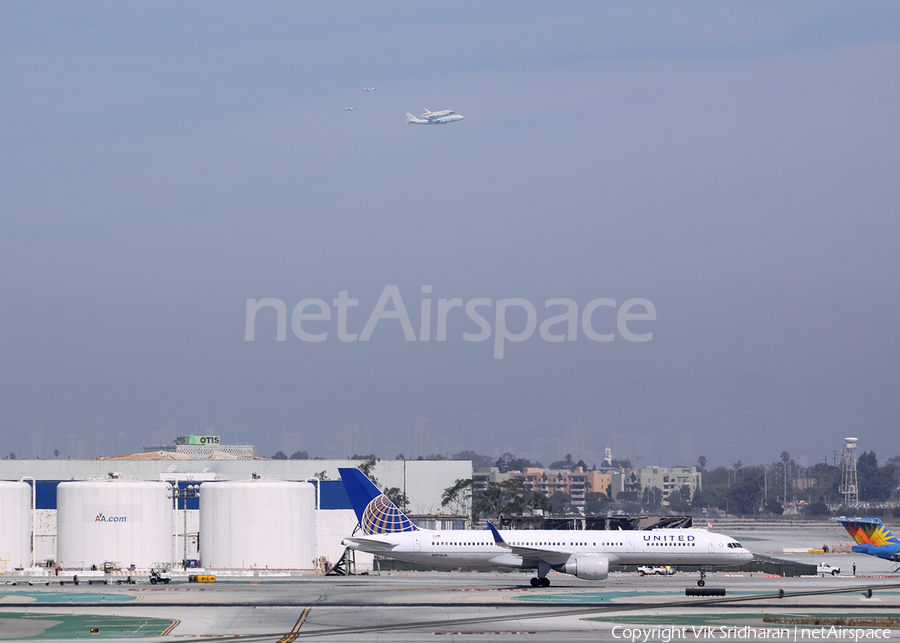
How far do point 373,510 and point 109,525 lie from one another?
105 feet

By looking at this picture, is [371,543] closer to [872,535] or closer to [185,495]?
[185,495]

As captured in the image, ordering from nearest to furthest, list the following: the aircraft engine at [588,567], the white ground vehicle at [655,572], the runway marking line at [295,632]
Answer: the runway marking line at [295,632] → the aircraft engine at [588,567] → the white ground vehicle at [655,572]

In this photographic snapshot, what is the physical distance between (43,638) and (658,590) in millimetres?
44927

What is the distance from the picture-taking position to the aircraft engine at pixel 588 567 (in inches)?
3177

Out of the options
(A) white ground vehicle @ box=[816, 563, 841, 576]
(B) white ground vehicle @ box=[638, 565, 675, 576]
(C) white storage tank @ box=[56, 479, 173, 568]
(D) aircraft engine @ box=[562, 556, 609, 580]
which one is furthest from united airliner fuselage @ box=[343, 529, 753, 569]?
(C) white storage tank @ box=[56, 479, 173, 568]

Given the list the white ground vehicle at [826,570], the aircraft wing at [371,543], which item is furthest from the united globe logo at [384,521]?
the white ground vehicle at [826,570]

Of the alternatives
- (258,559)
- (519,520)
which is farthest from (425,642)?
(519,520)

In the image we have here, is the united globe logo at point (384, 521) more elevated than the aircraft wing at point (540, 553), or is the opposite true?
the united globe logo at point (384, 521)

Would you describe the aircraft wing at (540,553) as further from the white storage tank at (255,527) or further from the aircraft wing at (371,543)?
the white storage tank at (255,527)

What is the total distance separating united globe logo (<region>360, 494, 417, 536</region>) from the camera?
85.8m

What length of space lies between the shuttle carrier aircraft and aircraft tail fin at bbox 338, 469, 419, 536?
0.31ft

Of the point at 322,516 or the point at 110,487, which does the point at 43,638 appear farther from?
the point at 322,516

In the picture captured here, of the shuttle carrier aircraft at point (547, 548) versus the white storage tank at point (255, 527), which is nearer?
the shuttle carrier aircraft at point (547, 548)

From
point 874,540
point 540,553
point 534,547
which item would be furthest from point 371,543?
point 874,540
